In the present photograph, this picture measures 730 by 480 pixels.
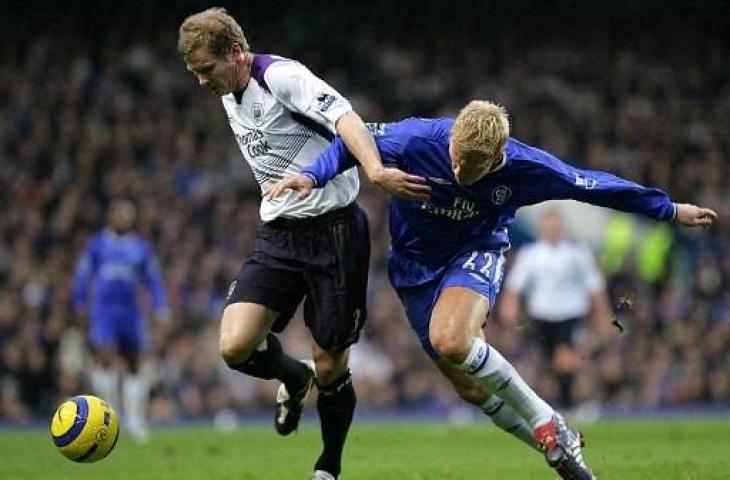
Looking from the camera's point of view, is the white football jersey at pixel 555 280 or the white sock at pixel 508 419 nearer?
the white sock at pixel 508 419

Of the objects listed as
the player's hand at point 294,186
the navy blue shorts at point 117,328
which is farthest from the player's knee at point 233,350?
the navy blue shorts at point 117,328

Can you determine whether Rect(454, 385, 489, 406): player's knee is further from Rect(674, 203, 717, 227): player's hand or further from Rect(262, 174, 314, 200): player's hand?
Rect(262, 174, 314, 200): player's hand

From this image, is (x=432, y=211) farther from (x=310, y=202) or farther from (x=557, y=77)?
(x=557, y=77)

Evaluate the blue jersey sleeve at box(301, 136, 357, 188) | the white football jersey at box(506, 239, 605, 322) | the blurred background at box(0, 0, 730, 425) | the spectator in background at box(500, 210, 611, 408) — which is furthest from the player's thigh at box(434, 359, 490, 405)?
the blurred background at box(0, 0, 730, 425)

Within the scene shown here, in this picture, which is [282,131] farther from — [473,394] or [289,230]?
[473,394]

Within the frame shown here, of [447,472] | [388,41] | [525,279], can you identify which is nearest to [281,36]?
[388,41]

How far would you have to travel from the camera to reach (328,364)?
8.67 metres

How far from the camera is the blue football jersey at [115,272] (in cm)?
1586

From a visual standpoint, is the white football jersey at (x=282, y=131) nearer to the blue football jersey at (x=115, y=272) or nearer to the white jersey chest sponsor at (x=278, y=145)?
the white jersey chest sponsor at (x=278, y=145)

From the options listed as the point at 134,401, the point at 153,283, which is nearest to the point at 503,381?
the point at 134,401

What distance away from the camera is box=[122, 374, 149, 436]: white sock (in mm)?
15188

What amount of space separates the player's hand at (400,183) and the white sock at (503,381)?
35.0 inches

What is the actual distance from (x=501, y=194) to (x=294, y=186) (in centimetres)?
122

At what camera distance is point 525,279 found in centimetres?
1539
